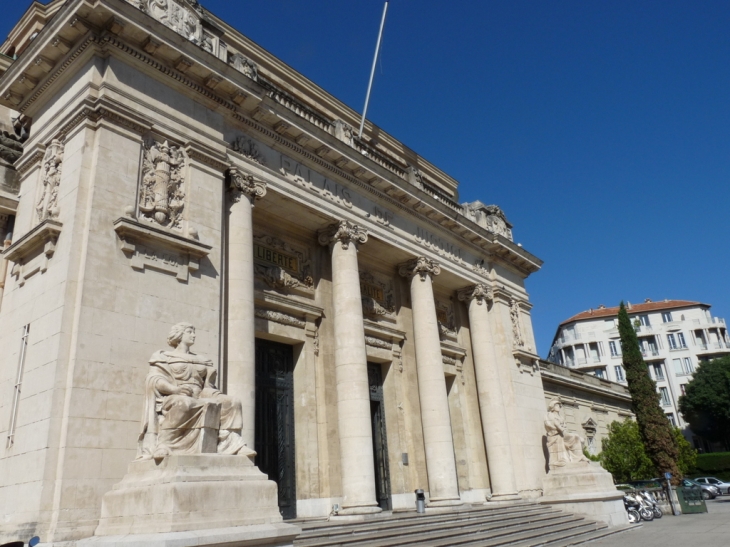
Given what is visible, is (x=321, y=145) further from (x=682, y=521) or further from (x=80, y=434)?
(x=682, y=521)

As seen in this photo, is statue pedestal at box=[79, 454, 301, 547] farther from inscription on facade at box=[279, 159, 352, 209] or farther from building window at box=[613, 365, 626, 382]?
building window at box=[613, 365, 626, 382]

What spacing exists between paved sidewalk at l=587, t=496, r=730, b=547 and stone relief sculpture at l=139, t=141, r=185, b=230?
11605 mm

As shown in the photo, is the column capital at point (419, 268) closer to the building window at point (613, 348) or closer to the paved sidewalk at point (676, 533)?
the paved sidewalk at point (676, 533)

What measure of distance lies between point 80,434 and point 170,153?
18.4ft

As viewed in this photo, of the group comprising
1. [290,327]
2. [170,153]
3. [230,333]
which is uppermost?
[170,153]

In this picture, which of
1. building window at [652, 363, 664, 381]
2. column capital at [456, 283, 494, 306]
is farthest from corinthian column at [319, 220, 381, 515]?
building window at [652, 363, 664, 381]

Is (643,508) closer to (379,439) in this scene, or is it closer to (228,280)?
(379,439)

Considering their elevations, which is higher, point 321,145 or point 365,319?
point 321,145

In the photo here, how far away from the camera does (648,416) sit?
2802 centimetres

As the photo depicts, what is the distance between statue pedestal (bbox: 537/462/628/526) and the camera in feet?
57.2

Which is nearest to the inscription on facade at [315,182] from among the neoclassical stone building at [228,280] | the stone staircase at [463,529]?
the neoclassical stone building at [228,280]

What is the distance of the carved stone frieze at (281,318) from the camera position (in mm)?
14588

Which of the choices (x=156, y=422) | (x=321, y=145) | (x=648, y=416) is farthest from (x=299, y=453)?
(x=648, y=416)

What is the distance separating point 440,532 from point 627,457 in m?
19.4
